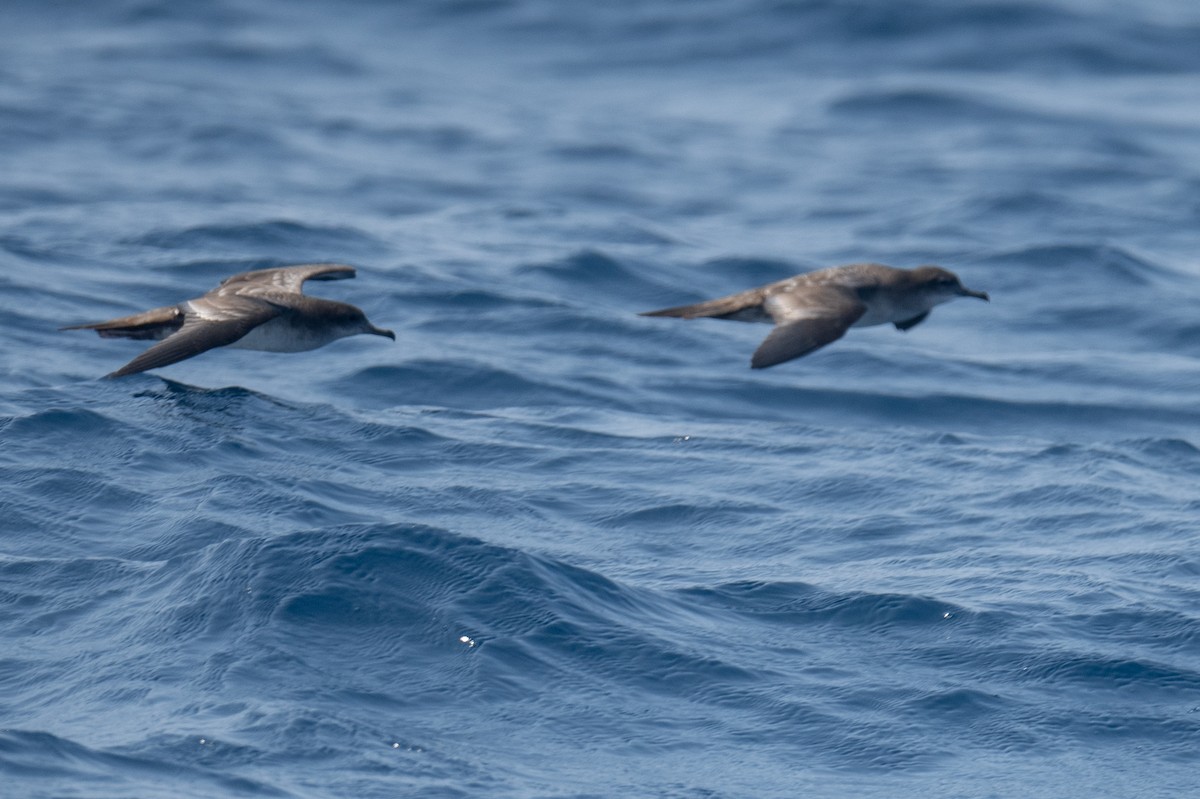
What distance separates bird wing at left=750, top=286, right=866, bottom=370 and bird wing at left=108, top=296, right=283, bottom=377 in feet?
11.5

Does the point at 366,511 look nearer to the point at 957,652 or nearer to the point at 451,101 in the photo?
the point at 957,652

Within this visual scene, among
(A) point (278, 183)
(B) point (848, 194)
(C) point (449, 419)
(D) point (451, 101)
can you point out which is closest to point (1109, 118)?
(B) point (848, 194)

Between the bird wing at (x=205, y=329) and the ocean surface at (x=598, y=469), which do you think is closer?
the ocean surface at (x=598, y=469)

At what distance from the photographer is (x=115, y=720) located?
8344mm

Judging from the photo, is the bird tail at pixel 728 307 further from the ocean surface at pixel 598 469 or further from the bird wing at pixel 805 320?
the ocean surface at pixel 598 469

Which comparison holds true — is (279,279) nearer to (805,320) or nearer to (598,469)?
(598,469)

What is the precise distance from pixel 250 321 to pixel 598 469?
2789 millimetres

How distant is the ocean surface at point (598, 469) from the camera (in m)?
8.91

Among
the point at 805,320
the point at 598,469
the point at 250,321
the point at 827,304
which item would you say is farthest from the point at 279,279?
the point at 805,320

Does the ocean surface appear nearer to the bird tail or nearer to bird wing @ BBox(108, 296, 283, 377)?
bird wing @ BBox(108, 296, 283, 377)

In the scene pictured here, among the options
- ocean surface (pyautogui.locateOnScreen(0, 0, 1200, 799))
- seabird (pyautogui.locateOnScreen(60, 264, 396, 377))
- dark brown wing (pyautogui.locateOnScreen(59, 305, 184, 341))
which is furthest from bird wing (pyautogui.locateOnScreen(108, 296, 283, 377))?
ocean surface (pyautogui.locateOnScreen(0, 0, 1200, 799))

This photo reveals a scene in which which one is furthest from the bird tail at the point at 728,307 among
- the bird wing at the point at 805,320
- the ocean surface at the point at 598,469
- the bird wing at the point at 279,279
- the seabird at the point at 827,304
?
the bird wing at the point at 279,279

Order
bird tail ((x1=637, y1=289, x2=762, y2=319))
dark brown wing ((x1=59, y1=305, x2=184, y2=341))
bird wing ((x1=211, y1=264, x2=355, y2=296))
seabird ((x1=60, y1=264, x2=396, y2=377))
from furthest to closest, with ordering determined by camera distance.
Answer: bird wing ((x1=211, y1=264, x2=355, y2=296)) < dark brown wing ((x1=59, y1=305, x2=184, y2=341)) < seabird ((x1=60, y1=264, x2=396, y2=377)) < bird tail ((x1=637, y1=289, x2=762, y2=319))

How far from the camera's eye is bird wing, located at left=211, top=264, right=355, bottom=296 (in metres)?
12.8
